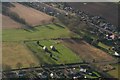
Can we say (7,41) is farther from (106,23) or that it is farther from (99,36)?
(106,23)

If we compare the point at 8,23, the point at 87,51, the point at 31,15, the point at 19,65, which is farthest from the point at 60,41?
the point at 31,15

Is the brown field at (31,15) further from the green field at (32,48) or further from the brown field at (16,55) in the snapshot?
the brown field at (16,55)

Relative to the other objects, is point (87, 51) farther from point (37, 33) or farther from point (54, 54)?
Answer: point (37, 33)

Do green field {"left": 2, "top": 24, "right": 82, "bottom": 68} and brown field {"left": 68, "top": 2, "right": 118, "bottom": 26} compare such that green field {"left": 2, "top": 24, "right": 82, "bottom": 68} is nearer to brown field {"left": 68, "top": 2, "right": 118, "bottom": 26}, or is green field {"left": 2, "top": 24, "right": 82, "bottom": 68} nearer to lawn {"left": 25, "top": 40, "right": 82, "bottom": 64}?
lawn {"left": 25, "top": 40, "right": 82, "bottom": 64}

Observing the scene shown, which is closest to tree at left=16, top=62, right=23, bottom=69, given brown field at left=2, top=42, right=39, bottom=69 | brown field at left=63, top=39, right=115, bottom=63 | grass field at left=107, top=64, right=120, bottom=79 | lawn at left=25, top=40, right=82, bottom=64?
brown field at left=2, top=42, right=39, bottom=69

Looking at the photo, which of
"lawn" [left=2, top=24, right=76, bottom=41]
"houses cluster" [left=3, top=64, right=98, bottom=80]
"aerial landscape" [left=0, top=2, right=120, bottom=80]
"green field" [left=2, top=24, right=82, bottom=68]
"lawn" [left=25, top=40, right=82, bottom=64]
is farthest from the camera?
"lawn" [left=2, top=24, right=76, bottom=41]

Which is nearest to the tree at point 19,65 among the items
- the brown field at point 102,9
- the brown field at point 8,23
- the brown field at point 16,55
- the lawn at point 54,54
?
the brown field at point 16,55
